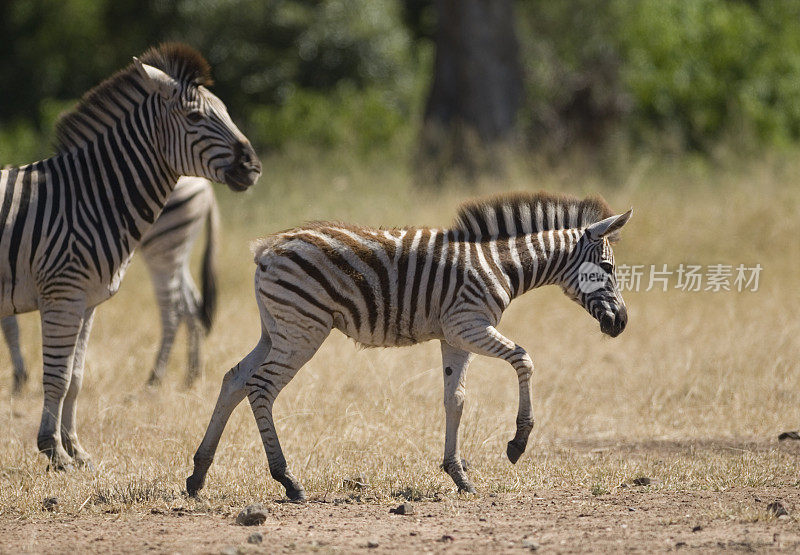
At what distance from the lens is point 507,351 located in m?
5.46

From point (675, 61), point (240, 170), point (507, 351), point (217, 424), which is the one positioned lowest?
point (217, 424)

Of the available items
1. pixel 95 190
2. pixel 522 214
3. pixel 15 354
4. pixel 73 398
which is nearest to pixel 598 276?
pixel 522 214

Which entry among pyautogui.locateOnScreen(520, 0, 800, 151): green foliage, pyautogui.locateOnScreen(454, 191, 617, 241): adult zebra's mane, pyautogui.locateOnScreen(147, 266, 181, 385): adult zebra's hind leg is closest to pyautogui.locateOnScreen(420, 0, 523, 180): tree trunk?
pyautogui.locateOnScreen(520, 0, 800, 151): green foliage

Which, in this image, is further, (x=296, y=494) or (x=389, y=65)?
(x=389, y=65)

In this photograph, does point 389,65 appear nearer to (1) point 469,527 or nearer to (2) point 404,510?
(2) point 404,510

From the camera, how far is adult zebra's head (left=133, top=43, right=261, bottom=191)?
6469 millimetres

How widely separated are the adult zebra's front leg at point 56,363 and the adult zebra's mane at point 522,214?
231 centimetres

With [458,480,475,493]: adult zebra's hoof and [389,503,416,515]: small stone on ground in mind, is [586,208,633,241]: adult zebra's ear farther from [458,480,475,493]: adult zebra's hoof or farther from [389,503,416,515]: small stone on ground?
[389,503,416,515]: small stone on ground

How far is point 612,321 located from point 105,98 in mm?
3414

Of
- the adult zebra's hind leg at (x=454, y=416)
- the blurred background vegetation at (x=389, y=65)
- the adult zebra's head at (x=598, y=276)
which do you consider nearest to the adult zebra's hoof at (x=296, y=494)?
the adult zebra's hind leg at (x=454, y=416)

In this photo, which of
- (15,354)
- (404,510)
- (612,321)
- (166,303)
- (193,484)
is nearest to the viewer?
(404,510)

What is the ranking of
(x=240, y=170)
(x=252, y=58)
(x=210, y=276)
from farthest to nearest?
(x=252, y=58), (x=210, y=276), (x=240, y=170)

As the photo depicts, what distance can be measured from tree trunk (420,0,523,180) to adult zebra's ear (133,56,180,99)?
9.55 meters

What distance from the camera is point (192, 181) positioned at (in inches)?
358
